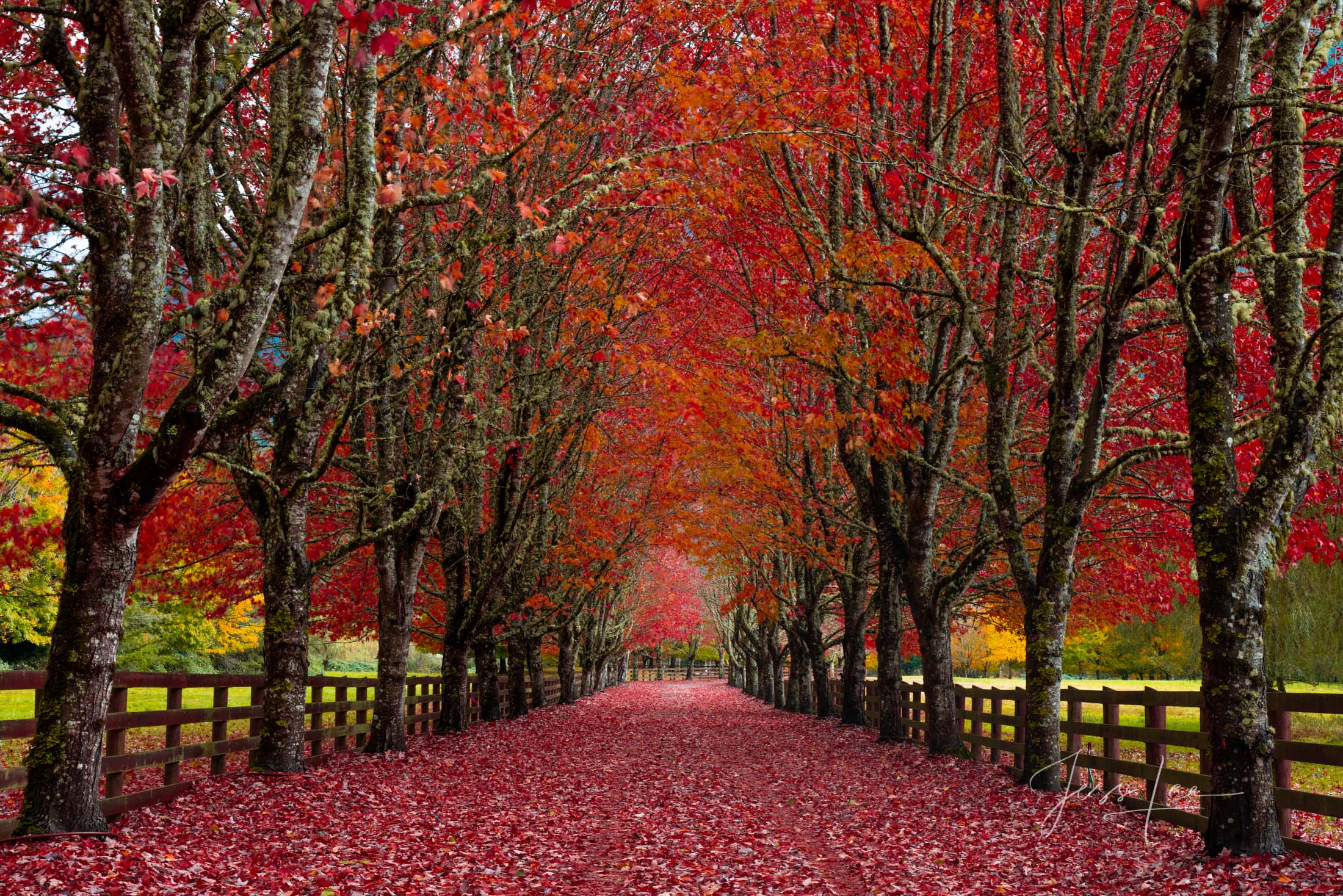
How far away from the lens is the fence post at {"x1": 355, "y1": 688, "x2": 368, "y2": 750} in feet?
44.7

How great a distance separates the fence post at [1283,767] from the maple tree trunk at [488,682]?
16.2 m

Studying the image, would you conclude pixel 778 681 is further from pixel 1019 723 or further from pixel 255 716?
pixel 255 716

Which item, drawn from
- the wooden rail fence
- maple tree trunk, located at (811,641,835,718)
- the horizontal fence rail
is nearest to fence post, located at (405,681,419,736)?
maple tree trunk, located at (811,641,835,718)

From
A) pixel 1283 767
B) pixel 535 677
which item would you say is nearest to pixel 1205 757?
pixel 1283 767

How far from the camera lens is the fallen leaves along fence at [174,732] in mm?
6660

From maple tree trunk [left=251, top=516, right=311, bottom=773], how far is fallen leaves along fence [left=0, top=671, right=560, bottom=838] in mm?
185

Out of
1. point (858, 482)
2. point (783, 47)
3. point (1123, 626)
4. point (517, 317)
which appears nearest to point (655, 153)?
point (517, 317)

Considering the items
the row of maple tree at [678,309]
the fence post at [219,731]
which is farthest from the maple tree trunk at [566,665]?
the fence post at [219,731]

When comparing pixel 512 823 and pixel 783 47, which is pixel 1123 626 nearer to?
pixel 783 47

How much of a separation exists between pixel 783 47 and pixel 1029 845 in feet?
35.0

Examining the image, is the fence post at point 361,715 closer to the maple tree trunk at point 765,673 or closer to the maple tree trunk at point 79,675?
the maple tree trunk at point 79,675

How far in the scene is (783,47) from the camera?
43.4 feet

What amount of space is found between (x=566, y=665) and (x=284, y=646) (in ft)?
75.0

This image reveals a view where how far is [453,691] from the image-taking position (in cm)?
1742
